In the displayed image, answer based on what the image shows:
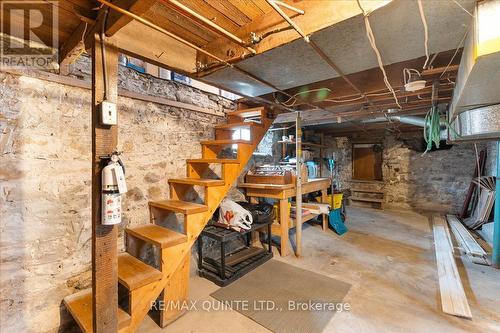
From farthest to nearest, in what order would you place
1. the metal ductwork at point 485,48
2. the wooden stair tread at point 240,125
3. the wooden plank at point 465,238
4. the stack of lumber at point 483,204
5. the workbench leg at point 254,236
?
1. the stack of lumber at point 483,204
2. the workbench leg at point 254,236
3. the wooden plank at point 465,238
4. the wooden stair tread at point 240,125
5. the metal ductwork at point 485,48

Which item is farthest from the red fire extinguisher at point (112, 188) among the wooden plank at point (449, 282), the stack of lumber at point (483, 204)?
the stack of lumber at point (483, 204)

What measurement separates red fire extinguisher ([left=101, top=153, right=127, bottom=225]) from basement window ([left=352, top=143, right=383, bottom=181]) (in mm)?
6801

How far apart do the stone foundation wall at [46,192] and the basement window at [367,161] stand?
6.38 metres

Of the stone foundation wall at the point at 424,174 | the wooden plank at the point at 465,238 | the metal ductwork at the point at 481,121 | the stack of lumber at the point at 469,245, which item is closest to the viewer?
the metal ductwork at the point at 481,121

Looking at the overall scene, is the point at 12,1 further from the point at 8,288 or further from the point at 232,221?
the point at 232,221

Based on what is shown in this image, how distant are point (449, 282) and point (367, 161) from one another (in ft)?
15.7

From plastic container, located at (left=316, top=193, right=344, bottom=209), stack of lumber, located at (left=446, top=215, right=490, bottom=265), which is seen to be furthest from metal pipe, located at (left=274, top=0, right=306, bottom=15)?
plastic container, located at (left=316, top=193, right=344, bottom=209)

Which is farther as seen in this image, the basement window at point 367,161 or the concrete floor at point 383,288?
the basement window at point 367,161

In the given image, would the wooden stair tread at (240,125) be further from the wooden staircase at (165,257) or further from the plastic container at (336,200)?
the plastic container at (336,200)

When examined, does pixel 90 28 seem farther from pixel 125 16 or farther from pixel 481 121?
pixel 481 121

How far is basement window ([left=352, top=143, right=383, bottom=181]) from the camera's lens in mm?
6457

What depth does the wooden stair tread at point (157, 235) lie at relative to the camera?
5.44ft

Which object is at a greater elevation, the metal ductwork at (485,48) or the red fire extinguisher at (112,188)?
the metal ductwork at (485,48)

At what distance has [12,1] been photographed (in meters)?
1.01
